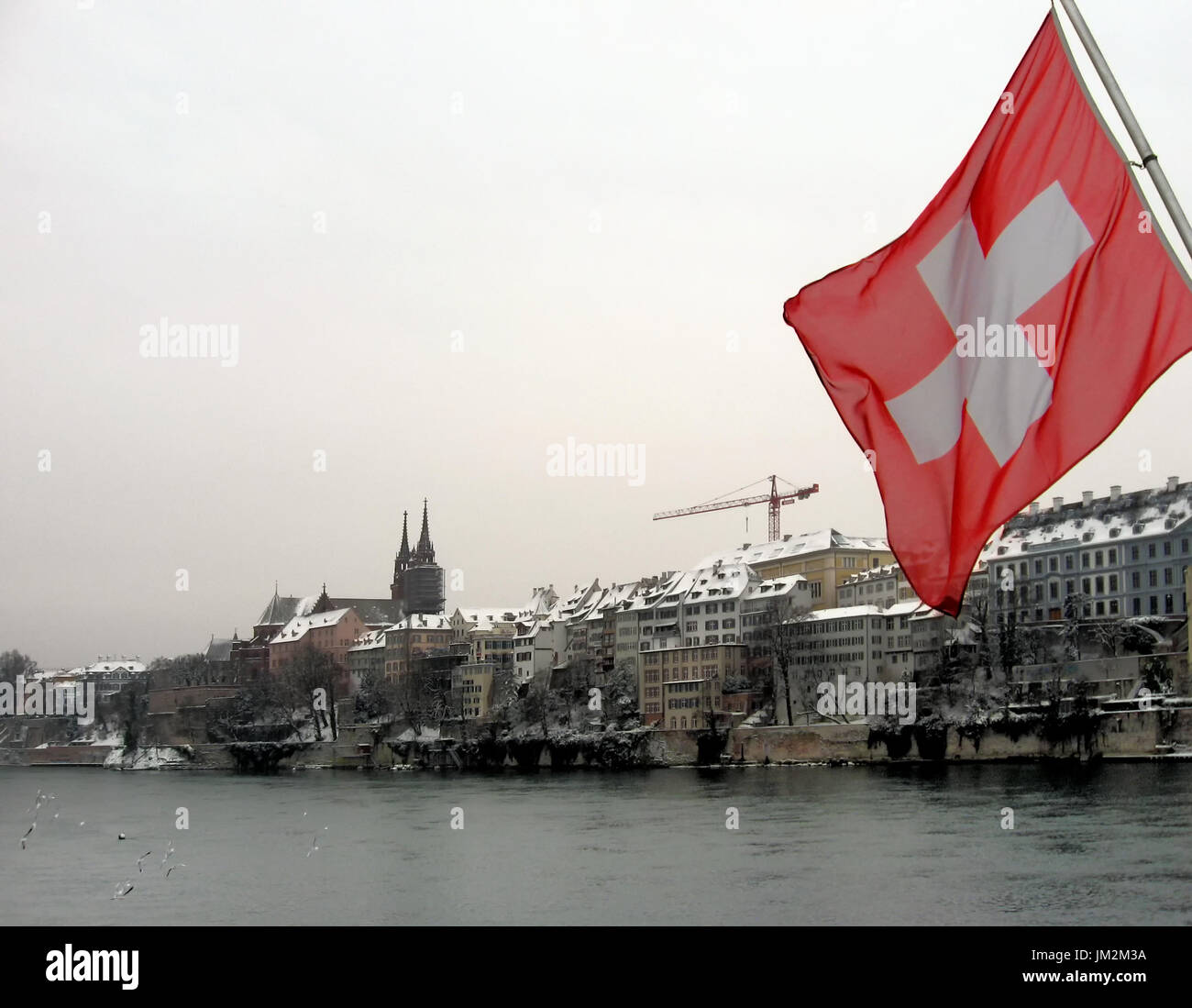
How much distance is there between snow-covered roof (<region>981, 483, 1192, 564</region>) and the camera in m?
39.9

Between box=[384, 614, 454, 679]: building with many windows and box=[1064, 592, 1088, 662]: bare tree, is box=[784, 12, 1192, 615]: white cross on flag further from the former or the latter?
box=[384, 614, 454, 679]: building with many windows

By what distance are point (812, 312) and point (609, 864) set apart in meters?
16.4

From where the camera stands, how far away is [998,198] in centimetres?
383

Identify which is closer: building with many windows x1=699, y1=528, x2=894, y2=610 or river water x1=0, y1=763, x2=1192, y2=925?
river water x1=0, y1=763, x2=1192, y2=925

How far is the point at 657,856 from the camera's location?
2045cm

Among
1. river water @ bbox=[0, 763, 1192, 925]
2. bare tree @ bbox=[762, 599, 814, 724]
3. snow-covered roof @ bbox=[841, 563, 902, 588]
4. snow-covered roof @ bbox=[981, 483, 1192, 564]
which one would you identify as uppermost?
snow-covered roof @ bbox=[981, 483, 1192, 564]

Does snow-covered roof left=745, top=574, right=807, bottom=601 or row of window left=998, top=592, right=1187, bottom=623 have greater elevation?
snow-covered roof left=745, top=574, right=807, bottom=601

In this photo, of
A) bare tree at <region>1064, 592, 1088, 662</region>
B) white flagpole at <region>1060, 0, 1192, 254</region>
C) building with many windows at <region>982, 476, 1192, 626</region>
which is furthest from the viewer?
building with many windows at <region>982, 476, 1192, 626</region>

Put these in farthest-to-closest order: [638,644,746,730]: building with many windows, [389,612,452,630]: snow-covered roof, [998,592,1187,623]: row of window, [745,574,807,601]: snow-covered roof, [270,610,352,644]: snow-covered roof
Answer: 1. [270,610,352,644]: snow-covered roof
2. [389,612,452,630]: snow-covered roof
3. [745,574,807,601]: snow-covered roof
4. [638,644,746,730]: building with many windows
5. [998,592,1187,623]: row of window

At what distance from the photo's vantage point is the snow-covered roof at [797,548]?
55.3 metres

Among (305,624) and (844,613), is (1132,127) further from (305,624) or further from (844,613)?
(305,624)

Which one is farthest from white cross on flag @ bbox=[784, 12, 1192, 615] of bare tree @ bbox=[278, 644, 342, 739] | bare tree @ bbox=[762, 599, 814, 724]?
bare tree @ bbox=[278, 644, 342, 739]

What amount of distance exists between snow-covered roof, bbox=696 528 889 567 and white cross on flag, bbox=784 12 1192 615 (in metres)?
50.3
